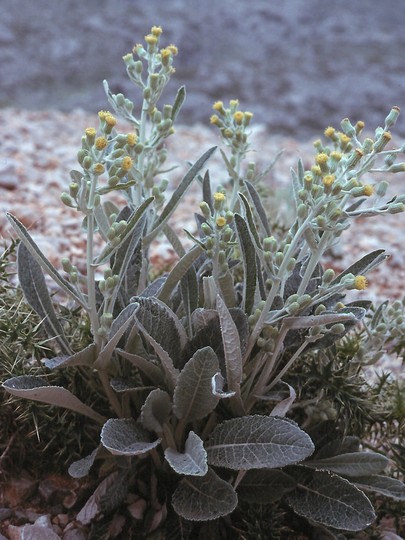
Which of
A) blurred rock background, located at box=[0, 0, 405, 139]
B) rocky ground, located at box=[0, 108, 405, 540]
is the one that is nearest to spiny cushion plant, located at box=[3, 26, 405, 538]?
rocky ground, located at box=[0, 108, 405, 540]

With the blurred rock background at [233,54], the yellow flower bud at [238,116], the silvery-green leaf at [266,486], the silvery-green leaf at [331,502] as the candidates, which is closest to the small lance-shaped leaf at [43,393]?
the silvery-green leaf at [266,486]

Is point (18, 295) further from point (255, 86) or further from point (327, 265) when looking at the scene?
point (255, 86)

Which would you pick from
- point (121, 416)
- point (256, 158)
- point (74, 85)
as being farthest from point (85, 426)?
point (74, 85)

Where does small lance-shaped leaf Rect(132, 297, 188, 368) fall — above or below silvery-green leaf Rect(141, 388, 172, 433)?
above

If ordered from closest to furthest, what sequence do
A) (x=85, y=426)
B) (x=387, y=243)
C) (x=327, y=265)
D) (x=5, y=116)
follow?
(x=85, y=426)
(x=327, y=265)
(x=387, y=243)
(x=5, y=116)

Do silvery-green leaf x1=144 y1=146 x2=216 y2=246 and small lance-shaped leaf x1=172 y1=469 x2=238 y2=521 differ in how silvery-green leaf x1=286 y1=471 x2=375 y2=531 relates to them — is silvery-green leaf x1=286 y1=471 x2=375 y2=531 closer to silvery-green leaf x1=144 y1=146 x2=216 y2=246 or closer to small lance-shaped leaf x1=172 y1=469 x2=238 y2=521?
small lance-shaped leaf x1=172 y1=469 x2=238 y2=521

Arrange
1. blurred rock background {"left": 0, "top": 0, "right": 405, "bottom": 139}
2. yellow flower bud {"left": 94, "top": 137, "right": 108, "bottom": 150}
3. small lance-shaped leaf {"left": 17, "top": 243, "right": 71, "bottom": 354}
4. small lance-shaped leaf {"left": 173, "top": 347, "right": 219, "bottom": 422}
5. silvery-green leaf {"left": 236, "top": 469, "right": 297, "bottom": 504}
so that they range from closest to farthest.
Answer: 1. yellow flower bud {"left": 94, "top": 137, "right": 108, "bottom": 150}
2. small lance-shaped leaf {"left": 173, "top": 347, "right": 219, "bottom": 422}
3. silvery-green leaf {"left": 236, "top": 469, "right": 297, "bottom": 504}
4. small lance-shaped leaf {"left": 17, "top": 243, "right": 71, "bottom": 354}
5. blurred rock background {"left": 0, "top": 0, "right": 405, "bottom": 139}

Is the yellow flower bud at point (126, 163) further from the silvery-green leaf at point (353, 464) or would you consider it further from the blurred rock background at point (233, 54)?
the blurred rock background at point (233, 54)
